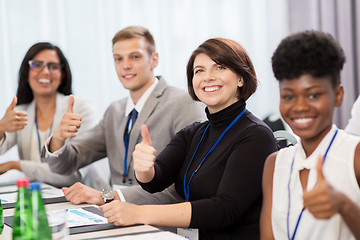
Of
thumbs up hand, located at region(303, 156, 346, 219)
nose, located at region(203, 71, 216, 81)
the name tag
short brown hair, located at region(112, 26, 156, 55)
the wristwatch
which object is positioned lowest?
the name tag

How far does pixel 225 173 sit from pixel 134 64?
1.15m

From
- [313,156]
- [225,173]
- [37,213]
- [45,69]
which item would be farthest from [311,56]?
[45,69]

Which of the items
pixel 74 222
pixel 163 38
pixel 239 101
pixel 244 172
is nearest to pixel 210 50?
pixel 239 101

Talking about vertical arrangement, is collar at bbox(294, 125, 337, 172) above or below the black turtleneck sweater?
above

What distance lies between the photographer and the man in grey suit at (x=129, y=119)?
8.14 ft

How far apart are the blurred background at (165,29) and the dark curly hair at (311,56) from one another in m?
2.35

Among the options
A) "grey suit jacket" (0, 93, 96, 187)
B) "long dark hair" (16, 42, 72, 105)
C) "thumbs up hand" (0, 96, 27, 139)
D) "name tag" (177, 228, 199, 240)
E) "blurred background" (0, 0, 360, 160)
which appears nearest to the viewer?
"name tag" (177, 228, 199, 240)

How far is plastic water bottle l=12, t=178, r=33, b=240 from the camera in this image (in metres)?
1.14

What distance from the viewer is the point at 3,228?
1.64 m

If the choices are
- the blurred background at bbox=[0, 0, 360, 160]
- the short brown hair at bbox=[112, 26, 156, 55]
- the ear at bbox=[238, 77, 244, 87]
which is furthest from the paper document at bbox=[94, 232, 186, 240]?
the blurred background at bbox=[0, 0, 360, 160]

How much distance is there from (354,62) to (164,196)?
2.36m

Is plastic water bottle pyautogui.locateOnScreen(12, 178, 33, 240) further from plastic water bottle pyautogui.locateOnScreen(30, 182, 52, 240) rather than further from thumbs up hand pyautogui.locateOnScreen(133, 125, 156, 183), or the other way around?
thumbs up hand pyautogui.locateOnScreen(133, 125, 156, 183)

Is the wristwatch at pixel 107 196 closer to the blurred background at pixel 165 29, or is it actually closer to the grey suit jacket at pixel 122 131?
the grey suit jacket at pixel 122 131

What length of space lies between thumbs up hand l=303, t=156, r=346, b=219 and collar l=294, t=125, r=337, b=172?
231 mm
